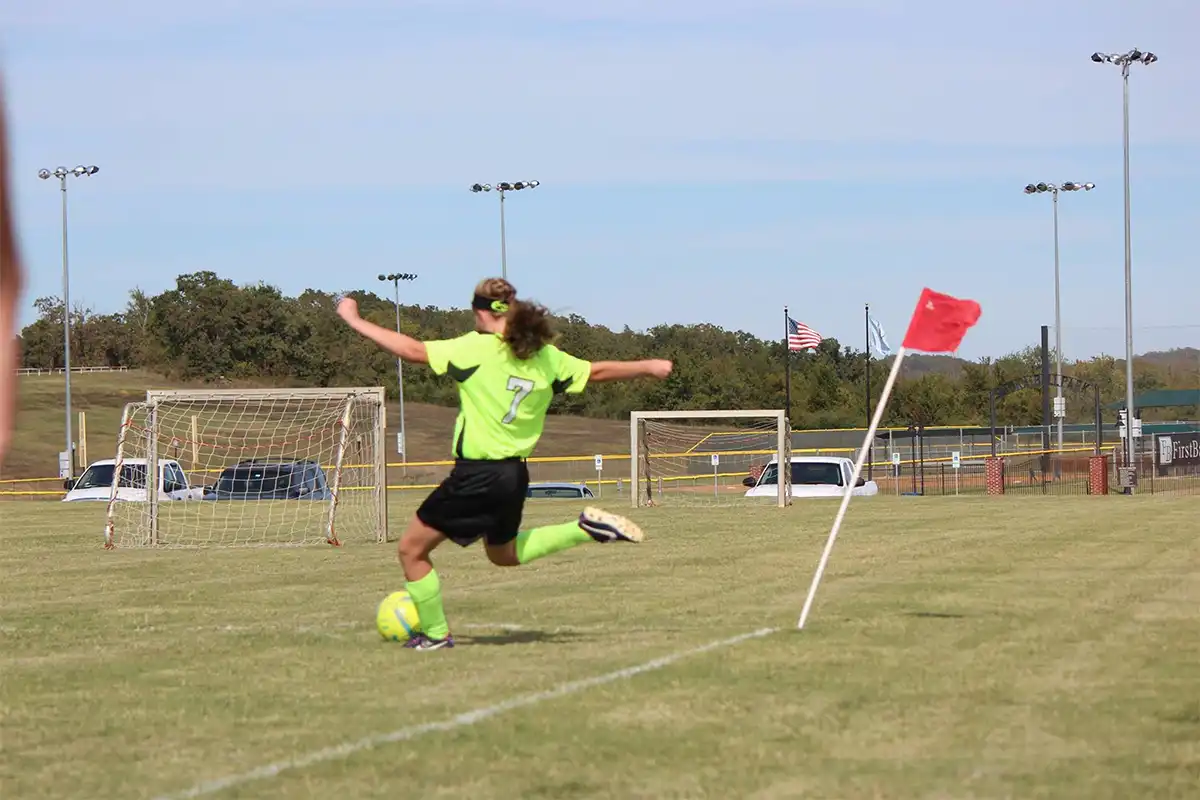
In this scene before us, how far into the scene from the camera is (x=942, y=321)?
34.2 ft

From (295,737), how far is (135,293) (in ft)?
458

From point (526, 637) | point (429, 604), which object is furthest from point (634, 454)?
point (429, 604)

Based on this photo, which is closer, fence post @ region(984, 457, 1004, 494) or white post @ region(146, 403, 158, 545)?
white post @ region(146, 403, 158, 545)

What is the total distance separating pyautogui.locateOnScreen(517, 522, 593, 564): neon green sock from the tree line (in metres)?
94.3

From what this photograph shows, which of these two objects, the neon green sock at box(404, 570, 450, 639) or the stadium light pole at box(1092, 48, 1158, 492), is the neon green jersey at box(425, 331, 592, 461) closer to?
the neon green sock at box(404, 570, 450, 639)

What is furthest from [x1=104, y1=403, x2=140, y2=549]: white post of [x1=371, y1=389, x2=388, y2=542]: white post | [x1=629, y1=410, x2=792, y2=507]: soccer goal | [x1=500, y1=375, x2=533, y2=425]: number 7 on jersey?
[x1=500, y1=375, x2=533, y2=425]: number 7 on jersey

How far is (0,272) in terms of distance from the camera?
97.8 inches

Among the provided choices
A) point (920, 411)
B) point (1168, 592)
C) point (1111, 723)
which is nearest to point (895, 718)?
point (1111, 723)

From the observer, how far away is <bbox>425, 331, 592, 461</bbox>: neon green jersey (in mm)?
8781

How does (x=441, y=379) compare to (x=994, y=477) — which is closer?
(x=994, y=477)

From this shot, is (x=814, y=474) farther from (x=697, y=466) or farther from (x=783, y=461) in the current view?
(x=697, y=466)

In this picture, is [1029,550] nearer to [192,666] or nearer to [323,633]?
[323,633]

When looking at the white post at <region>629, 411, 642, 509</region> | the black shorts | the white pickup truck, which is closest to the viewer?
the black shorts

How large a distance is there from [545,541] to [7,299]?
674 cm
